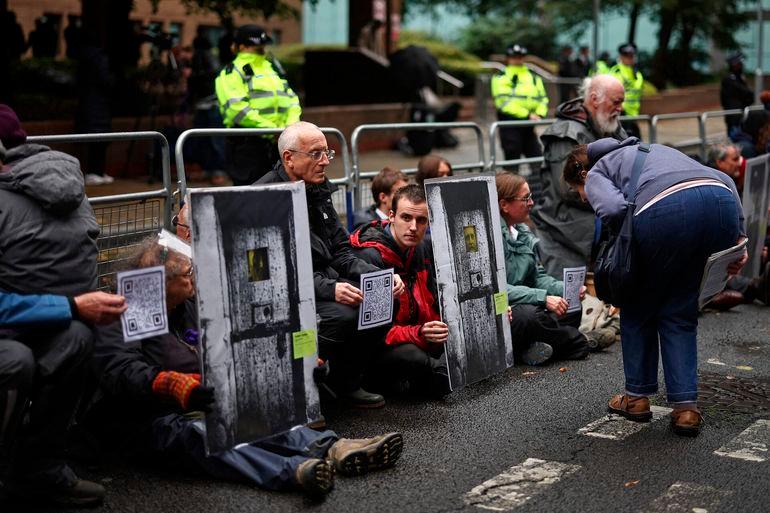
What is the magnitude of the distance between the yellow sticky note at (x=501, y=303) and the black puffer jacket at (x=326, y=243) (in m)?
0.82

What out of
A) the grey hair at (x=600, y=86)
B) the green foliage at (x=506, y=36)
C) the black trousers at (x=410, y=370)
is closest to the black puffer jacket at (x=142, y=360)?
the black trousers at (x=410, y=370)

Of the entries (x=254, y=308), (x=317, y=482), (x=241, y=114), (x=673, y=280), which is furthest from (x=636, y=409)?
(x=241, y=114)

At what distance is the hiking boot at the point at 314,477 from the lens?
482cm

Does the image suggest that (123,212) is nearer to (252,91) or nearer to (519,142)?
(252,91)

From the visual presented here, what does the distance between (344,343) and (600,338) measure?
8.41 ft

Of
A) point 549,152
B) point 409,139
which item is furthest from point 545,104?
point 549,152

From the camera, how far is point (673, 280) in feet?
19.6

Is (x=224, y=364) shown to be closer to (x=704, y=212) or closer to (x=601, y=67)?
(x=704, y=212)

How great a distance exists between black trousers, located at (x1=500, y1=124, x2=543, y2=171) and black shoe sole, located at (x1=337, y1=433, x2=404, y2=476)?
7.63m

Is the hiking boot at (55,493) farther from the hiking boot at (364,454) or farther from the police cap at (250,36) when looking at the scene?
the police cap at (250,36)

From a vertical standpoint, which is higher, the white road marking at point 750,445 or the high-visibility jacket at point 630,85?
the high-visibility jacket at point 630,85

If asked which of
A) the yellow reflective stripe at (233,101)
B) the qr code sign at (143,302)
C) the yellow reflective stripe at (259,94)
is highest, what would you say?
the yellow reflective stripe at (259,94)

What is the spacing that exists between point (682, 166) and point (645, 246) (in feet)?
1.52

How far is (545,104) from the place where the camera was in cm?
1448
